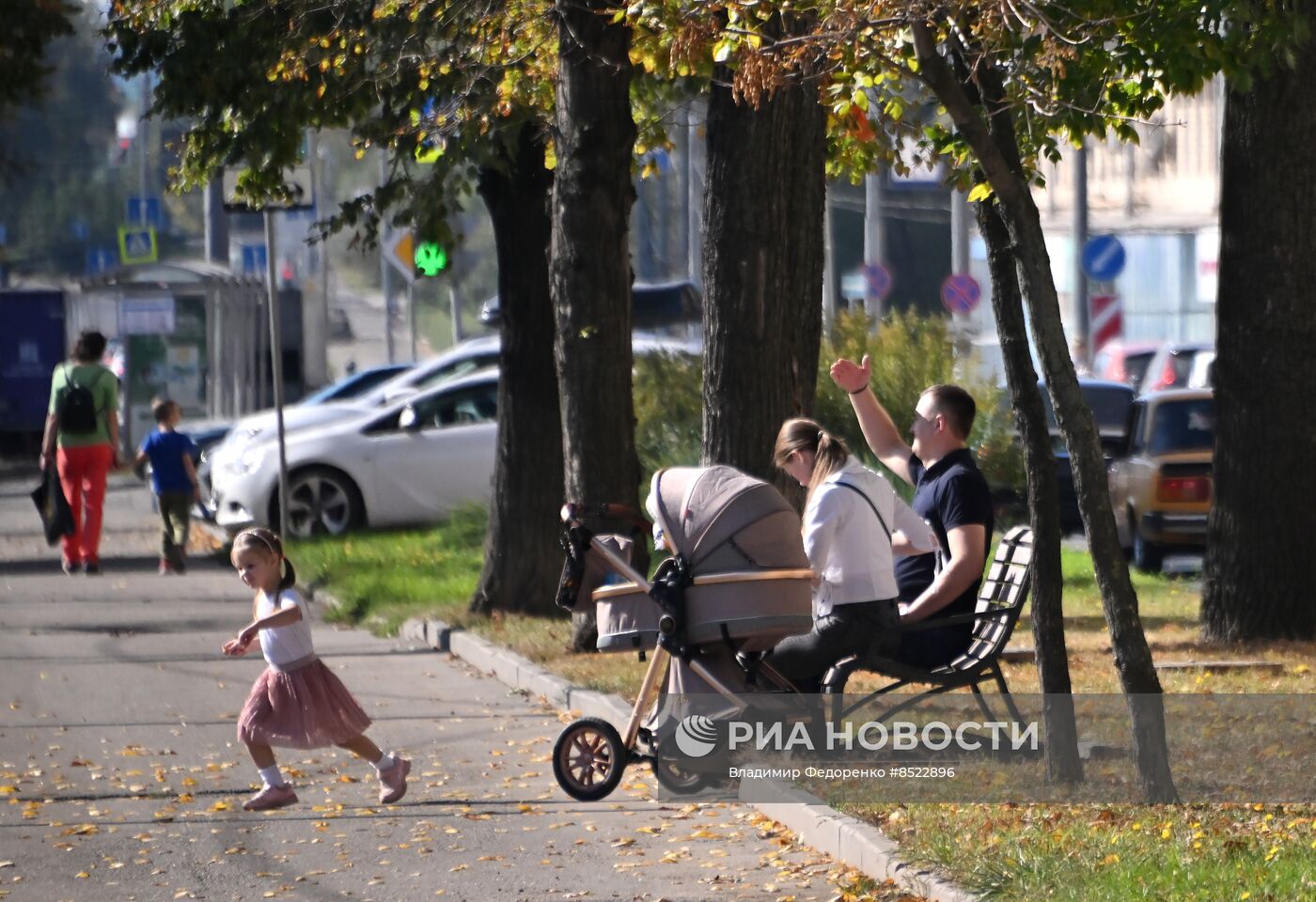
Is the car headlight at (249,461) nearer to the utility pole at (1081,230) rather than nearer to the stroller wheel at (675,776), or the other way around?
the stroller wheel at (675,776)

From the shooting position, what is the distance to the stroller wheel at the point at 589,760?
25.7 ft

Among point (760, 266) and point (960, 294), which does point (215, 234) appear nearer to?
point (960, 294)

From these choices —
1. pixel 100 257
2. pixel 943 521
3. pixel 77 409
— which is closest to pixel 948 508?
pixel 943 521

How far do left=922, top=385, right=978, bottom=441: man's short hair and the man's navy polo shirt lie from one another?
102mm

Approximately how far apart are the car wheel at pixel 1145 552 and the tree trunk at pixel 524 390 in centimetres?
550

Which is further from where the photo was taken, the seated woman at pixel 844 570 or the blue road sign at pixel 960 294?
the blue road sign at pixel 960 294

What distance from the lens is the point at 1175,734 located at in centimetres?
834

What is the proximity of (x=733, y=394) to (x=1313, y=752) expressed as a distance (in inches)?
138

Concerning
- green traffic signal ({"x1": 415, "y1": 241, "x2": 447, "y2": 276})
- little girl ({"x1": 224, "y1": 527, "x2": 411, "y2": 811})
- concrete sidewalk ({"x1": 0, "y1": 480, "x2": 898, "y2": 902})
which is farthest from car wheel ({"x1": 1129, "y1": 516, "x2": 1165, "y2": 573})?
little girl ({"x1": 224, "y1": 527, "x2": 411, "y2": 811})

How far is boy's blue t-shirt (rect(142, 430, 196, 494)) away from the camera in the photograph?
16984 mm

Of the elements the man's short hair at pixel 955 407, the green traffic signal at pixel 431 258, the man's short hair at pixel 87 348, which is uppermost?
the green traffic signal at pixel 431 258

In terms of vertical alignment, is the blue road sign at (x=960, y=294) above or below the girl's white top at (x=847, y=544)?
above

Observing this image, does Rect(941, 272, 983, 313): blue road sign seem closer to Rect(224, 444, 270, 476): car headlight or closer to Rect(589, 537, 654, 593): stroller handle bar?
Rect(224, 444, 270, 476): car headlight

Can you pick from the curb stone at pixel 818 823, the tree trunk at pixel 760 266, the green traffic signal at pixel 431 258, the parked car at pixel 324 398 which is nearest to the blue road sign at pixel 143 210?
the parked car at pixel 324 398
